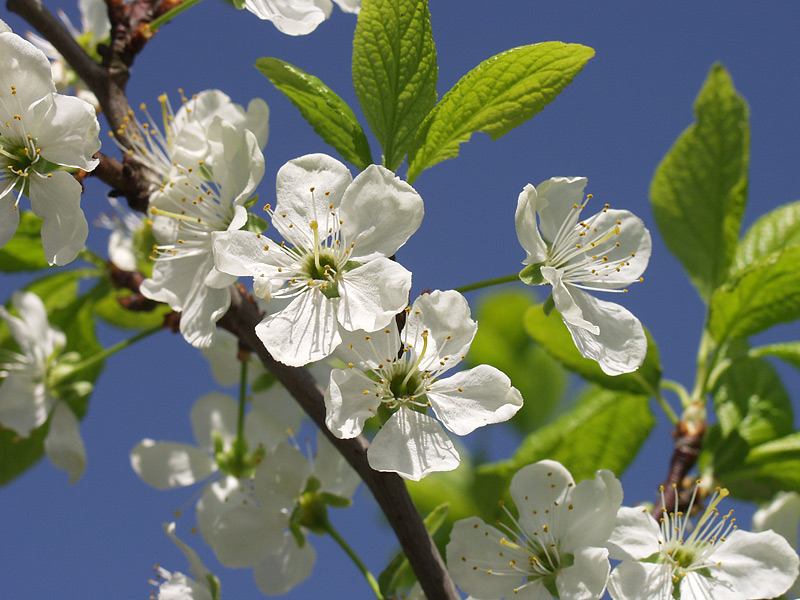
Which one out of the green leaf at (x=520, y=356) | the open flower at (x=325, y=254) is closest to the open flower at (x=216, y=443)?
the open flower at (x=325, y=254)

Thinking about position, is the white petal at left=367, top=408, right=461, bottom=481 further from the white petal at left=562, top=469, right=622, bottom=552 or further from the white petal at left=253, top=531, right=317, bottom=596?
the white petal at left=253, top=531, right=317, bottom=596

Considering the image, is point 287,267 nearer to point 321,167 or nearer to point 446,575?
point 321,167

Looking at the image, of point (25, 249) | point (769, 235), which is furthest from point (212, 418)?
point (769, 235)

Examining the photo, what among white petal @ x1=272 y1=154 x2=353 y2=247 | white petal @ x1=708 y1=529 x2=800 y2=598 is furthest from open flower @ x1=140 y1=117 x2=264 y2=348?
white petal @ x1=708 y1=529 x2=800 y2=598

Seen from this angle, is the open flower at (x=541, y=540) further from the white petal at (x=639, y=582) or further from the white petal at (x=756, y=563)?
the white petal at (x=756, y=563)

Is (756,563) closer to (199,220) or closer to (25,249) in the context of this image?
(199,220)

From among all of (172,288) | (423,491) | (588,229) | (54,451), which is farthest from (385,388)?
(423,491)
